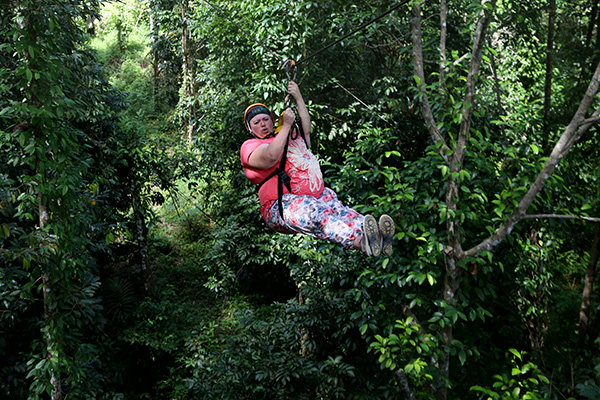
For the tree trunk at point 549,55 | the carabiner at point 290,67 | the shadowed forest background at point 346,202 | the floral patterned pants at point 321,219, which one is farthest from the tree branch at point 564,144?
the tree trunk at point 549,55

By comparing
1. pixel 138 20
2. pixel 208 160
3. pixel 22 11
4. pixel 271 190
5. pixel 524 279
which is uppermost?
pixel 138 20

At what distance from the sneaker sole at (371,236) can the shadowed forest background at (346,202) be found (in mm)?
469

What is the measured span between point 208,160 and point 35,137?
11.6 feet

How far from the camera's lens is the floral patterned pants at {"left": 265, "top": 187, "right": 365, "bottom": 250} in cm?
298

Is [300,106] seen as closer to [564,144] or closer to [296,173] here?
[296,173]

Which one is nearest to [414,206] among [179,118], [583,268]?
[583,268]

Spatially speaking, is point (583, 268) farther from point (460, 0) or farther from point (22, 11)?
point (22, 11)

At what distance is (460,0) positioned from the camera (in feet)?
16.9

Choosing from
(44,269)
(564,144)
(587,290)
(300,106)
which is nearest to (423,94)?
(300,106)

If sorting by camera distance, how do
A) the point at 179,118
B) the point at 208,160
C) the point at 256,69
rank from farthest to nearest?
the point at 179,118, the point at 208,160, the point at 256,69

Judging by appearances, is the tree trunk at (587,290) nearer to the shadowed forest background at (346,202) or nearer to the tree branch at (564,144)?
the shadowed forest background at (346,202)

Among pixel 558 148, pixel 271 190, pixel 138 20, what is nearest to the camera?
pixel 558 148

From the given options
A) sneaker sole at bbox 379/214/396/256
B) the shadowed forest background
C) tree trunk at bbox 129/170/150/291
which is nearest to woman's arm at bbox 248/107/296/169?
sneaker sole at bbox 379/214/396/256

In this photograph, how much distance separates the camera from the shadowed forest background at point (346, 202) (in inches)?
134
